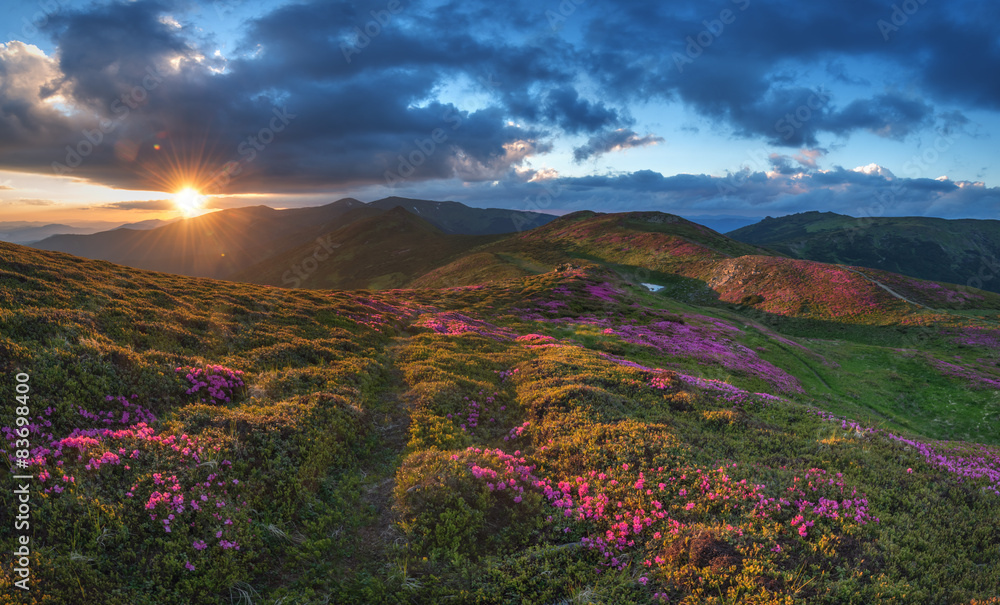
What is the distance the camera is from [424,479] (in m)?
9.93

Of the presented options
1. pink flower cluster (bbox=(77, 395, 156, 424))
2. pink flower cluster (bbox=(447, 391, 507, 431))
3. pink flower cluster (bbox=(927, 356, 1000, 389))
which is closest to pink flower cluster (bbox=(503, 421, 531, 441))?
pink flower cluster (bbox=(447, 391, 507, 431))

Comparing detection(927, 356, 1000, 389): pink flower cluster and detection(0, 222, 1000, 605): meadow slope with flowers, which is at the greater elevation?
detection(0, 222, 1000, 605): meadow slope with flowers

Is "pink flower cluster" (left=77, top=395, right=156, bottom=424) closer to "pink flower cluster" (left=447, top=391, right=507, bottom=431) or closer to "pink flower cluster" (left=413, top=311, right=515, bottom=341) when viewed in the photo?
"pink flower cluster" (left=447, top=391, right=507, bottom=431)

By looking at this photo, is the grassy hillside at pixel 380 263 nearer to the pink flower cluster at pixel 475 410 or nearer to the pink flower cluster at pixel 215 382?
the pink flower cluster at pixel 475 410

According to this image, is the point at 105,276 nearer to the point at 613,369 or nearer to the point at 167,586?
the point at 167,586

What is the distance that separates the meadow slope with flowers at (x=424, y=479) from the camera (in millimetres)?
7059

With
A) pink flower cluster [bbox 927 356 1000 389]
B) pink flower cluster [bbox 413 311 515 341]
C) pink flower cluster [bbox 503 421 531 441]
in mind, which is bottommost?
pink flower cluster [bbox 927 356 1000 389]

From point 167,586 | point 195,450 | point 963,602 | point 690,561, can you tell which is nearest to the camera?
point 167,586

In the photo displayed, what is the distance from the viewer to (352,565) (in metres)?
7.89

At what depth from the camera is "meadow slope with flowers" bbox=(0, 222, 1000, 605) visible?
7.06 m

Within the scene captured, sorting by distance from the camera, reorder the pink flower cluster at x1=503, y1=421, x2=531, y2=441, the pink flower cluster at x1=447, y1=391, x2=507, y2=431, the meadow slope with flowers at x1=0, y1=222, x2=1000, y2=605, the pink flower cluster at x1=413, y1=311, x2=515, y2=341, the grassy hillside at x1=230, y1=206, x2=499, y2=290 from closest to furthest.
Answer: the meadow slope with flowers at x1=0, y1=222, x2=1000, y2=605 < the pink flower cluster at x1=503, y1=421, x2=531, y2=441 < the pink flower cluster at x1=447, y1=391, x2=507, y2=431 < the pink flower cluster at x1=413, y1=311, x2=515, y2=341 < the grassy hillside at x1=230, y1=206, x2=499, y2=290

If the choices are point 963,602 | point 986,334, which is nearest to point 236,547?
point 963,602

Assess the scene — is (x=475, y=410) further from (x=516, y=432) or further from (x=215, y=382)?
(x=215, y=382)

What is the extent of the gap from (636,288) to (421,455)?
2179 inches
